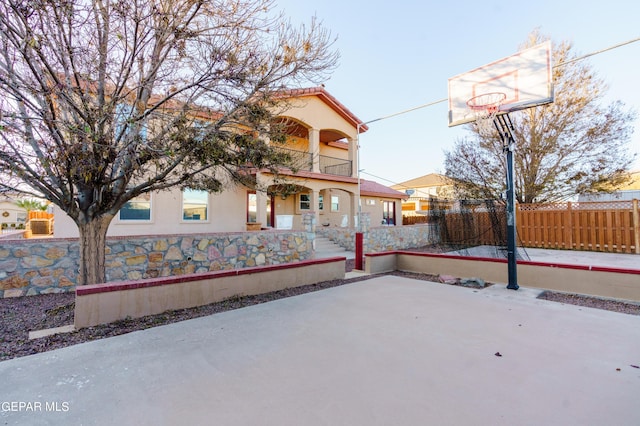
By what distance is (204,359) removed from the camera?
124 inches

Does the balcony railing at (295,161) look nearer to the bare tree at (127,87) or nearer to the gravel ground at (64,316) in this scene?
the bare tree at (127,87)

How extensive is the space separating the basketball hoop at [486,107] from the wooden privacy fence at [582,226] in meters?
7.32

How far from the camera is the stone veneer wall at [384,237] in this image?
1270 cm

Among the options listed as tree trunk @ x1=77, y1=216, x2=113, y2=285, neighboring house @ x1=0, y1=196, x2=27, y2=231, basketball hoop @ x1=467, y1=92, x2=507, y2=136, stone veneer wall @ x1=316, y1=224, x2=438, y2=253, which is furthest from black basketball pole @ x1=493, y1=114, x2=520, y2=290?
neighboring house @ x1=0, y1=196, x2=27, y2=231

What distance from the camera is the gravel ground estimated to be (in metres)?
3.59

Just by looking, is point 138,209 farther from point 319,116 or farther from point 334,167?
point 334,167

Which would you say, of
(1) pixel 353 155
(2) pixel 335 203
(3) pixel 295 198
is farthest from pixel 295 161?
(2) pixel 335 203

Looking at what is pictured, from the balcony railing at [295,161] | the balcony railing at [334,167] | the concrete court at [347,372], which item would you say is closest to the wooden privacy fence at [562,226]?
the balcony railing at [334,167]

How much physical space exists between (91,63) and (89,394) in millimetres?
4317

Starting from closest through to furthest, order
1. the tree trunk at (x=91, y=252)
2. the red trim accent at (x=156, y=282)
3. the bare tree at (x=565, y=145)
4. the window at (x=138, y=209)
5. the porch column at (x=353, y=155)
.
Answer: the red trim accent at (x=156, y=282), the tree trunk at (x=91, y=252), the window at (x=138, y=209), the bare tree at (x=565, y=145), the porch column at (x=353, y=155)

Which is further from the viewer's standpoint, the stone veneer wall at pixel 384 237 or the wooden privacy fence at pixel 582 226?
the stone veneer wall at pixel 384 237

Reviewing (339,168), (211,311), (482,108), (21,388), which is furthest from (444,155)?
(21,388)

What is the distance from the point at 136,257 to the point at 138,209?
152 inches

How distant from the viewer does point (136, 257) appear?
6695mm
